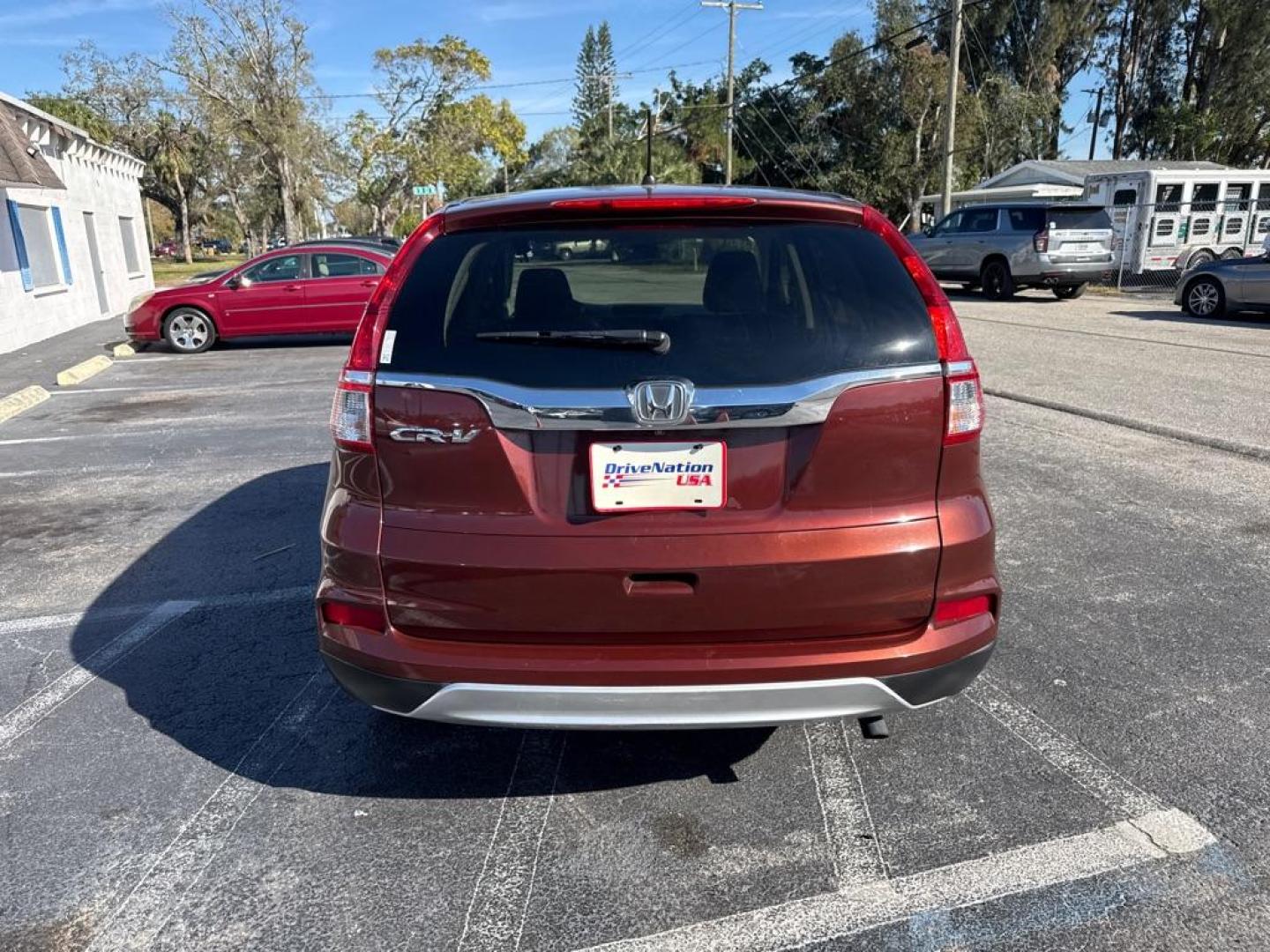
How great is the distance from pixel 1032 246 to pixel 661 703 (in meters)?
18.3

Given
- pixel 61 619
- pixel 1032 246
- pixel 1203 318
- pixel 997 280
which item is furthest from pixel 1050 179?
pixel 61 619

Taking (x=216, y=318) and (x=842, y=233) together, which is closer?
(x=842, y=233)

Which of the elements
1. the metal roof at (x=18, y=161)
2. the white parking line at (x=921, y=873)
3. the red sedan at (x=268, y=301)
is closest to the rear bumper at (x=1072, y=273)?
the red sedan at (x=268, y=301)

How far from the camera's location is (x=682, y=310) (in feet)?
9.37

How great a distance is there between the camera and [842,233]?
263cm

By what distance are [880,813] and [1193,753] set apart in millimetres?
1096

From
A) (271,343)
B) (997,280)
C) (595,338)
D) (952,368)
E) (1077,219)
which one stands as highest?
(1077,219)

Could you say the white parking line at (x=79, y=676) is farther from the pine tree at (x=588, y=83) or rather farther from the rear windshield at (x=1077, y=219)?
the pine tree at (x=588, y=83)

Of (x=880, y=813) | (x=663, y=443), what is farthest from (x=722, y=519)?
(x=880, y=813)

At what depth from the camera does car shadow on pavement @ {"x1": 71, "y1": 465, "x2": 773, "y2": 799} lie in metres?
2.96

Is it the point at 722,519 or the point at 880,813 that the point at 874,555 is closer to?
the point at 722,519

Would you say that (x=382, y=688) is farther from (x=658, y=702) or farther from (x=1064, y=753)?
(x=1064, y=753)

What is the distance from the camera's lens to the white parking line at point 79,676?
10.8 feet

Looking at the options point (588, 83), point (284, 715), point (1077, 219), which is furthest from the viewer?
point (588, 83)
